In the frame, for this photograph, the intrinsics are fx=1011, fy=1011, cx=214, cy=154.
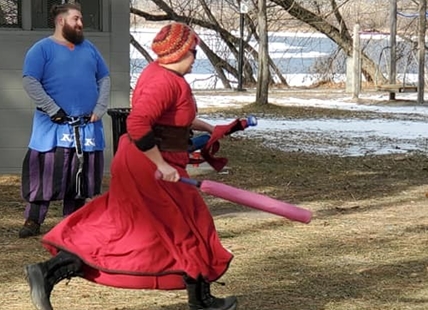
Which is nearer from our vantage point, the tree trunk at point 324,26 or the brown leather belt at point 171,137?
the brown leather belt at point 171,137

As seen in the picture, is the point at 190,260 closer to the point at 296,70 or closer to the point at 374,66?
the point at 374,66

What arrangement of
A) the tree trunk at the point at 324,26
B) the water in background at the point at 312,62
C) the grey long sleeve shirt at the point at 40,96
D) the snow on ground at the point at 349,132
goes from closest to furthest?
1. the grey long sleeve shirt at the point at 40,96
2. the snow on ground at the point at 349,132
3. the tree trunk at the point at 324,26
4. the water in background at the point at 312,62

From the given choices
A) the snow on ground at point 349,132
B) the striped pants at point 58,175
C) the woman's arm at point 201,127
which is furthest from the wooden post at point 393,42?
the woman's arm at point 201,127

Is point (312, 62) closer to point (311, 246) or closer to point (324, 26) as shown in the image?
point (324, 26)

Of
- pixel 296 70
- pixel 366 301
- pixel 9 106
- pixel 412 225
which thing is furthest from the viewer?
pixel 296 70

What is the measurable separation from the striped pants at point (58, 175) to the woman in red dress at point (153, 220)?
2457 millimetres

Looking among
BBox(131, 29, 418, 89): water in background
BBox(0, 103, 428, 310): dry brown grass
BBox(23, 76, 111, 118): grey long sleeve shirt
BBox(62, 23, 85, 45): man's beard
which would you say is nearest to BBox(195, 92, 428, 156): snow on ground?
BBox(0, 103, 428, 310): dry brown grass

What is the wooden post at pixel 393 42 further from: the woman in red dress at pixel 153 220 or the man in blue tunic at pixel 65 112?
the woman in red dress at pixel 153 220

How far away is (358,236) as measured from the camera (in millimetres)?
7984

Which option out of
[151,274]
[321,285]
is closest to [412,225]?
[321,285]

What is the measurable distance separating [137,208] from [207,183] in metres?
0.38

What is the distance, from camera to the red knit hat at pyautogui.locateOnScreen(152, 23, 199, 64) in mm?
4852

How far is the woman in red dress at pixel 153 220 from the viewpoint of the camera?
4.78 metres

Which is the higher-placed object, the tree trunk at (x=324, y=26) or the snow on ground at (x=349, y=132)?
the tree trunk at (x=324, y=26)
